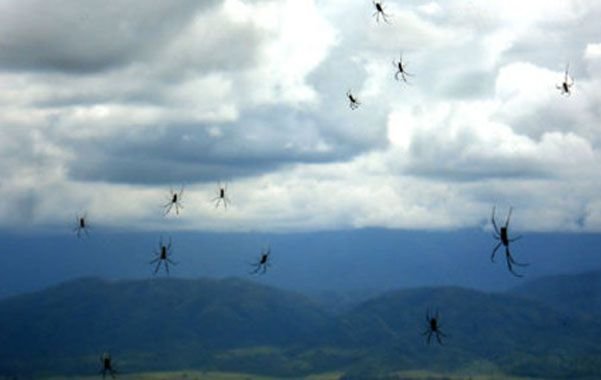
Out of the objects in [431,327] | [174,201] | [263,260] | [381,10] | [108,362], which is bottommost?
[108,362]

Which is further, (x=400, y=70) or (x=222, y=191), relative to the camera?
(x=222, y=191)

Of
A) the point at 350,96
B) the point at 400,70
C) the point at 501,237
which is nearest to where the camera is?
the point at 501,237

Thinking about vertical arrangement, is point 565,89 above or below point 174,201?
above

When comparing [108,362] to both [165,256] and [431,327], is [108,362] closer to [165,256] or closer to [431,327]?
[165,256]

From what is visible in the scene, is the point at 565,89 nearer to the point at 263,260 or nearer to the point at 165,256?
the point at 263,260

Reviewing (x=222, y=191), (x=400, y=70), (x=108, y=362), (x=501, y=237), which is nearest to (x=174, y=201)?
(x=222, y=191)

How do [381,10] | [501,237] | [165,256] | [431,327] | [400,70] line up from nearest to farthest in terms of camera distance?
1. [501,237]
2. [381,10]
3. [400,70]
4. [431,327]
5. [165,256]

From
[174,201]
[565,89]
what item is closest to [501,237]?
[565,89]

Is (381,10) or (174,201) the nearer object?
(381,10)

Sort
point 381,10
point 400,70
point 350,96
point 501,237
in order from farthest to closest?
1. point 350,96
2. point 400,70
3. point 381,10
4. point 501,237
